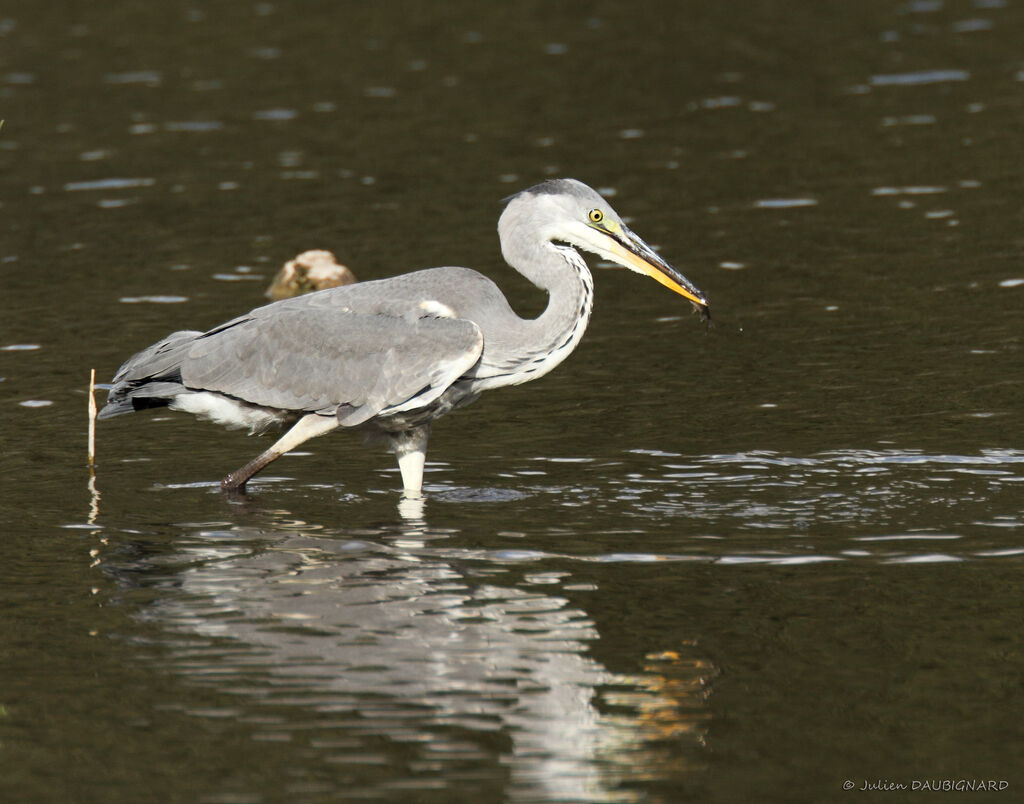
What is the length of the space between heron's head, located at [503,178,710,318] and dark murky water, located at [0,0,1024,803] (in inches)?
55.8

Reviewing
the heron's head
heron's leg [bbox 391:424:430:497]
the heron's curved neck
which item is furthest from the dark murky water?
the heron's head

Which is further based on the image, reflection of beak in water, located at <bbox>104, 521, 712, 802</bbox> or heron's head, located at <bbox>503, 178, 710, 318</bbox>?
heron's head, located at <bbox>503, 178, 710, 318</bbox>

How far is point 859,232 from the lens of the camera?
18.7 meters

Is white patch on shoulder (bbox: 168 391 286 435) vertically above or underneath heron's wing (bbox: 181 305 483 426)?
underneath

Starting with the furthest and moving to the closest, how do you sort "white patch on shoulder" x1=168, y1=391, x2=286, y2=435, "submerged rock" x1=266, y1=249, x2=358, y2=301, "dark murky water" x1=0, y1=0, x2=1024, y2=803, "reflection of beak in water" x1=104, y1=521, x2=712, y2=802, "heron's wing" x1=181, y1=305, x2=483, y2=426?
"submerged rock" x1=266, y1=249, x2=358, y2=301 → "white patch on shoulder" x1=168, y1=391, x2=286, y2=435 → "heron's wing" x1=181, y1=305, x2=483, y2=426 → "dark murky water" x1=0, y1=0, x2=1024, y2=803 → "reflection of beak in water" x1=104, y1=521, x2=712, y2=802

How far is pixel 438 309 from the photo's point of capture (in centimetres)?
1111

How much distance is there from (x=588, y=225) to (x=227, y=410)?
9.12 ft

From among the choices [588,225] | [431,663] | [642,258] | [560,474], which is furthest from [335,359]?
Answer: [431,663]

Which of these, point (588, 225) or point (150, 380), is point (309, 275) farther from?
point (588, 225)

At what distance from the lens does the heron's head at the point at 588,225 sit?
11.2 meters

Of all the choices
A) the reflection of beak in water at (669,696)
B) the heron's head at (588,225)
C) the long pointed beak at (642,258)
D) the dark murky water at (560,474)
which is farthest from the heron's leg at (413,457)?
the reflection of beak in water at (669,696)

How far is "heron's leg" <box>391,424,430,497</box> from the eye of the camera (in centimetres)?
1138

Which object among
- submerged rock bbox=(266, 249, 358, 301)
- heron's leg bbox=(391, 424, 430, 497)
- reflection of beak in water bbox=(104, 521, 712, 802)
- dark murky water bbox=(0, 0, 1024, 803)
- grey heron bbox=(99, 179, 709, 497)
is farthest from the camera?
submerged rock bbox=(266, 249, 358, 301)

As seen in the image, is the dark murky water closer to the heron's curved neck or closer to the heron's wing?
the heron's wing
